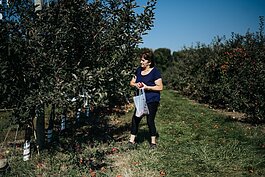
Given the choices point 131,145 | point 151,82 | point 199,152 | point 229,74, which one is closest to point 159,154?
point 131,145

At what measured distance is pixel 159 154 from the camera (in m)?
5.14

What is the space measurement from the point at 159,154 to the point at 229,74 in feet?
21.9

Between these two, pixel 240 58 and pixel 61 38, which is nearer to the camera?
pixel 61 38

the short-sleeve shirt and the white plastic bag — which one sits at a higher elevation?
the short-sleeve shirt

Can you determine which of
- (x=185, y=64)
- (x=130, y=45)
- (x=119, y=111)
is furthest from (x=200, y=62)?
(x=130, y=45)

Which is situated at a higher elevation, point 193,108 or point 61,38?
point 61,38

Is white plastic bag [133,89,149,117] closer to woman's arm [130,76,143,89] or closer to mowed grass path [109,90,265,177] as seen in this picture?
woman's arm [130,76,143,89]

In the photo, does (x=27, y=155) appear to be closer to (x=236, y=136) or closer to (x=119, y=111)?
(x=236, y=136)

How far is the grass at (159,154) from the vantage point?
14.1 feet

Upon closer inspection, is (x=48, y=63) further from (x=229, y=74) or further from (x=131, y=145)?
(x=229, y=74)

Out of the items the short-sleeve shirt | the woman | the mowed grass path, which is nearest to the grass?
the mowed grass path

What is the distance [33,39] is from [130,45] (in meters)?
1.76

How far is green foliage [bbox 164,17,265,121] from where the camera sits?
800 centimetres

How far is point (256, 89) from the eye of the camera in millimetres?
7906
